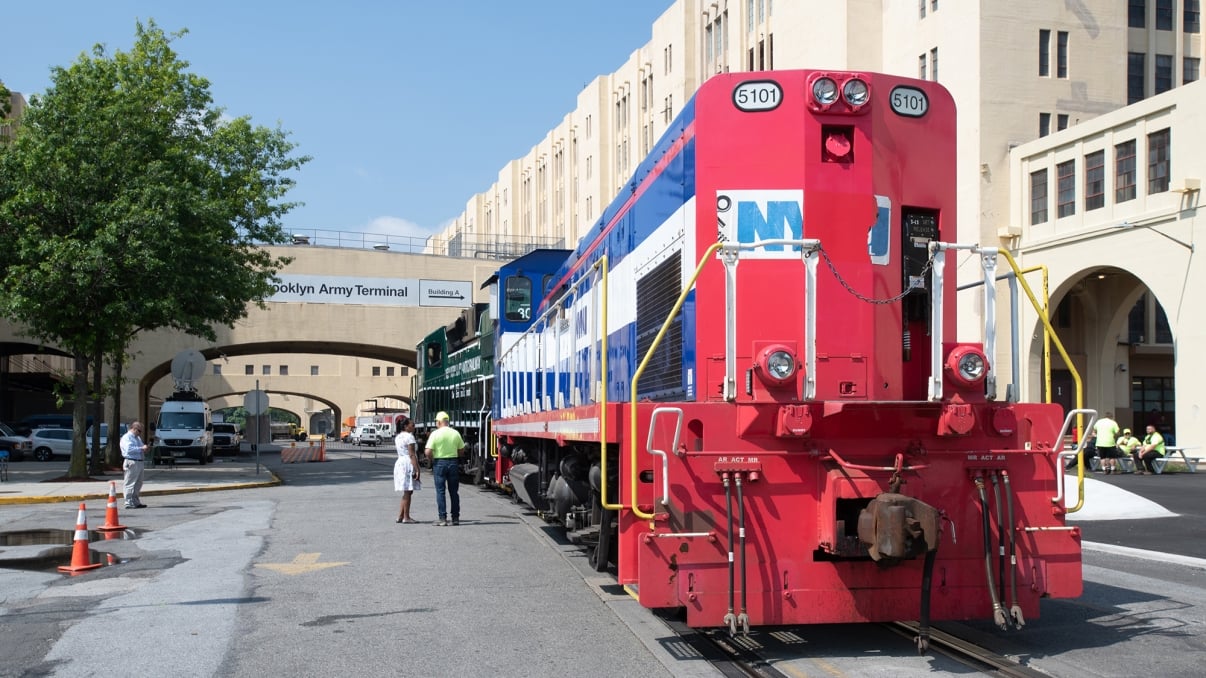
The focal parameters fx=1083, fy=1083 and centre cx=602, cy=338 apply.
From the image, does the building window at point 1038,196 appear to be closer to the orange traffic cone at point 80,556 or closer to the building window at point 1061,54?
the building window at point 1061,54

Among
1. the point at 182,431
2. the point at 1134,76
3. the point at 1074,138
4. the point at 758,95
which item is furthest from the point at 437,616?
the point at 1134,76

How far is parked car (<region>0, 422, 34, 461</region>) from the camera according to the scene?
134ft

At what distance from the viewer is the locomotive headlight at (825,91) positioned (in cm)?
746

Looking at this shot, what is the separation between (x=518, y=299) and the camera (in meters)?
17.7

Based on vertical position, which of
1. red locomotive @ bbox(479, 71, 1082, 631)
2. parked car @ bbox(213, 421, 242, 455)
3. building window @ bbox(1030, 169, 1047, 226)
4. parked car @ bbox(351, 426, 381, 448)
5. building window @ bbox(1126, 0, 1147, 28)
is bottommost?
parked car @ bbox(351, 426, 381, 448)

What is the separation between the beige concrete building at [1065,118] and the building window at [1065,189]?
2.6 inches

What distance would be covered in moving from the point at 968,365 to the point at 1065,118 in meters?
32.1

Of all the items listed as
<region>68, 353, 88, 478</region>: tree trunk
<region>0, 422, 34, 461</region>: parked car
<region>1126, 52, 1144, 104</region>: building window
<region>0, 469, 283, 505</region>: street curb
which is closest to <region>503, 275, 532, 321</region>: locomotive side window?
<region>0, 469, 283, 505</region>: street curb

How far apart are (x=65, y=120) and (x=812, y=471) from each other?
927 inches

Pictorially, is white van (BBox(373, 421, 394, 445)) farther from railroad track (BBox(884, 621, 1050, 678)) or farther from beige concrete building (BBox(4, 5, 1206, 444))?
railroad track (BBox(884, 621, 1050, 678))

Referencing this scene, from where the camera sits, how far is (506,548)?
1295cm

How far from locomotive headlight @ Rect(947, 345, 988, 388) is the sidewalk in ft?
57.4

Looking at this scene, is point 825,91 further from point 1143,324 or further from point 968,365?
point 1143,324

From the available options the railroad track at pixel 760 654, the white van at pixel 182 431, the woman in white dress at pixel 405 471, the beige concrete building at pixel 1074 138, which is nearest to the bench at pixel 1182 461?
the beige concrete building at pixel 1074 138
